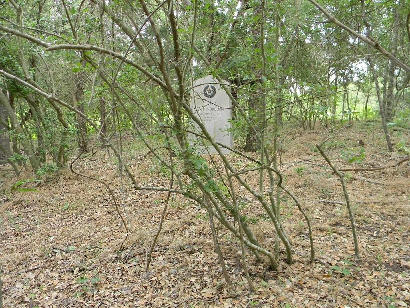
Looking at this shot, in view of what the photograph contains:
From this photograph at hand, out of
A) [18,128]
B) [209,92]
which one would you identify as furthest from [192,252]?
[18,128]

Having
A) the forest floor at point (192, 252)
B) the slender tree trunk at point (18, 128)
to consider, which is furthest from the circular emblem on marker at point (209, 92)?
the slender tree trunk at point (18, 128)

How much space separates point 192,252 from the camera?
503 cm

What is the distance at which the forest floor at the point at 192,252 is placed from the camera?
3.89 m

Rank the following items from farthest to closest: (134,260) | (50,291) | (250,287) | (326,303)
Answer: (134,260)
(50,291)
(250,287)
(326,303)

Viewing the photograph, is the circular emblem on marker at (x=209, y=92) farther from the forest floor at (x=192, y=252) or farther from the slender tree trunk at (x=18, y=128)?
the slender tree trunk at (x=18, y=128)

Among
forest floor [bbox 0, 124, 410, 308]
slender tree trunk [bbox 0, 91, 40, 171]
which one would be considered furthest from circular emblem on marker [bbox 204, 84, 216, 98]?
slender tree trunk [bbox 0, 91, 40, 171]

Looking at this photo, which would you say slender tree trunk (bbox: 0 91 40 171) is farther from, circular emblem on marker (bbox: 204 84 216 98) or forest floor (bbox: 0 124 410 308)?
circular emblem on marker (bbox: 204 84 216 98)

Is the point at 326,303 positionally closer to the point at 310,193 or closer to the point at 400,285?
the point at 400,285

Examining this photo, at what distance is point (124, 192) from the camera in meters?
7.81

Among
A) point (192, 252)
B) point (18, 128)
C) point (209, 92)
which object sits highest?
point (209, 92)

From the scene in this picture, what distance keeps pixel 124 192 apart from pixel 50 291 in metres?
3.41

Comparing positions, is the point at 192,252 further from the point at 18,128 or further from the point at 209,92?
the point at 18,128

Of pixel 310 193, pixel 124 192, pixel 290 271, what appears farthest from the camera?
pixel 124 192

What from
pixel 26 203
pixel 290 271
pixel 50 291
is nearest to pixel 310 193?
pixel 290 271
